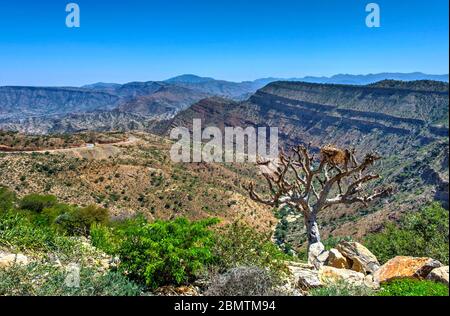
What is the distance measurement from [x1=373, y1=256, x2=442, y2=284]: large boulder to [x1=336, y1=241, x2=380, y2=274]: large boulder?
1.10 meters

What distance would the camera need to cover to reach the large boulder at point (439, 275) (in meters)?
8.28

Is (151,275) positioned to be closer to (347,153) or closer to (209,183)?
(347,153)

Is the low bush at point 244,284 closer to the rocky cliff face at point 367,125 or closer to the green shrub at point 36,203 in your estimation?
the rocky cliff face at point 367,125

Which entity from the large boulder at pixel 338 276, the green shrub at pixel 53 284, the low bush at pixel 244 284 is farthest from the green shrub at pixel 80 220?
the large boulder at pixel 338 276

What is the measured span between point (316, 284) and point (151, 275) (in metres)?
3.47

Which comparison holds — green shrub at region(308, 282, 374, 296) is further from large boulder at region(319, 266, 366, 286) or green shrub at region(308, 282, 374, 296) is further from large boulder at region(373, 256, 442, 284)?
large boulder at region(373, 256, 442, 284)

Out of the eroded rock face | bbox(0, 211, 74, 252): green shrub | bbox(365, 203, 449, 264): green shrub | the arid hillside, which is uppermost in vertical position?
bbox(0, 211, 74, 252): green shrub

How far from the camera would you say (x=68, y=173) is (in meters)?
50.4

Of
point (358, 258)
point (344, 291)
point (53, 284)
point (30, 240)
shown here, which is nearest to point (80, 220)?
point (30, 240)

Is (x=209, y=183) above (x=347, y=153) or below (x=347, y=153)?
below

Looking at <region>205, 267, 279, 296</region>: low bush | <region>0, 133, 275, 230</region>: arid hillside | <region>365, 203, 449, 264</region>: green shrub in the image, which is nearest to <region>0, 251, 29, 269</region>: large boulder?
<region>205, 267, 279, 296</region>: low bush

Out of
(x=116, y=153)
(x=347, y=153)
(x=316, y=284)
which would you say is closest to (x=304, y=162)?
(x=347, y=153)

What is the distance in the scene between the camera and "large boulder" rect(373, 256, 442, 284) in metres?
9.03

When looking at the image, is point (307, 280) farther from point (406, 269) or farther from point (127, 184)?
point (127, 184)
